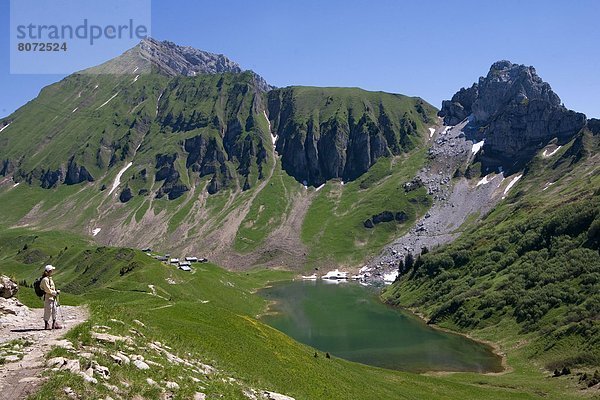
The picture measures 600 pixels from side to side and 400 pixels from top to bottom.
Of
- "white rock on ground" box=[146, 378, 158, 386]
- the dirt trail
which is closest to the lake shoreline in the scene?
the dirt trail

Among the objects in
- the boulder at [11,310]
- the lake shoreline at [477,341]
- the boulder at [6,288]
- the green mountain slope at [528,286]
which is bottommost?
the lake shoreline at [477,341]

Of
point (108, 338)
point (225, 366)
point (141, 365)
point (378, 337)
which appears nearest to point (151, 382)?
point (141, 365)

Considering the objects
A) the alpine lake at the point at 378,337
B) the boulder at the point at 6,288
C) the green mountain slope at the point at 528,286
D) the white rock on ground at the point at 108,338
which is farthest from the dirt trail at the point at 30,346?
the green mountain slope at the point at 528,286

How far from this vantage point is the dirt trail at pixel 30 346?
16494mm

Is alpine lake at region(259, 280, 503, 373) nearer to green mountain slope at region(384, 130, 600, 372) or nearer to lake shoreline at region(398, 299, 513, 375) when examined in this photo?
lake shoreline at region(398, 299, 513, 375)

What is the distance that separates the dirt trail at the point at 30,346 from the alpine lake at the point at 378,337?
139 ft

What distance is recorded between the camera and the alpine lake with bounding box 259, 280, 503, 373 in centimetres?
9606

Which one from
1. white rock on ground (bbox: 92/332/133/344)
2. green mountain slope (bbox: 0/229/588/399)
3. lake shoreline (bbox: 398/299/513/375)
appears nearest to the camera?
green mountain slope (bbox: 0/229/588/399)

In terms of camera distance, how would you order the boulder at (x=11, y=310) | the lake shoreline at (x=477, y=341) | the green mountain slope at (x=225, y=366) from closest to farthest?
the green mountain slope at (x=225, y=366)
the boulder at (x=11, y=310)
the lake shoreline at (x=477, y=341)

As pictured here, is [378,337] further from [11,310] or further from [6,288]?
[11,310]

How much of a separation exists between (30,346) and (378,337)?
10926 cm

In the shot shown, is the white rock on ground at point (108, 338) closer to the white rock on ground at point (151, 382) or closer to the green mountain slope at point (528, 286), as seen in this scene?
the white rock on ground at point (151, 382)

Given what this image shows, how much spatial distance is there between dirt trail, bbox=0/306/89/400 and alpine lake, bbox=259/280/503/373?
139ft

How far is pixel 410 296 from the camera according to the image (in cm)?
17075
